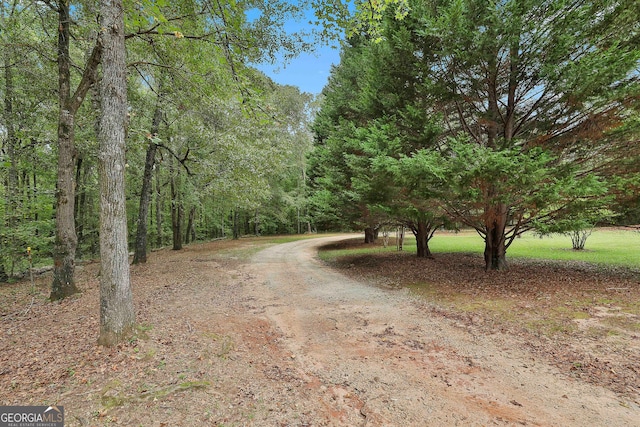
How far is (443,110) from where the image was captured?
9000mm

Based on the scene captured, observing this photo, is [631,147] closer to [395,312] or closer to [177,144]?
[395,312]

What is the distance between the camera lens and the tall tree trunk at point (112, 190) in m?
3.84

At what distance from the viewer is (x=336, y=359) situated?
377cm

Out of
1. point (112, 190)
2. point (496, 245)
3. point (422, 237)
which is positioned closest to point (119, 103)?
point (112, 190)

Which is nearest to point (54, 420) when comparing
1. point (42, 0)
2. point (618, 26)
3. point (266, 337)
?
point (266, 337)

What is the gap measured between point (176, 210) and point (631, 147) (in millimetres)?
19847

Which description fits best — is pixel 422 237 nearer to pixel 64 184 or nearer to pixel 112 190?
pixel 112 190

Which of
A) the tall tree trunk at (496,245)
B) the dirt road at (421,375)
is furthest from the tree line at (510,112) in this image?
the dirt road at (421,375)

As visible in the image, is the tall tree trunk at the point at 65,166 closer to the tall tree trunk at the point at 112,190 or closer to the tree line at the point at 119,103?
the tree line at the point at 119,103

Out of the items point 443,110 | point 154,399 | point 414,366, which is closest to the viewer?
point 154,399

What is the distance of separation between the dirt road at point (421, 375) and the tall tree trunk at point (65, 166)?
4.98m
